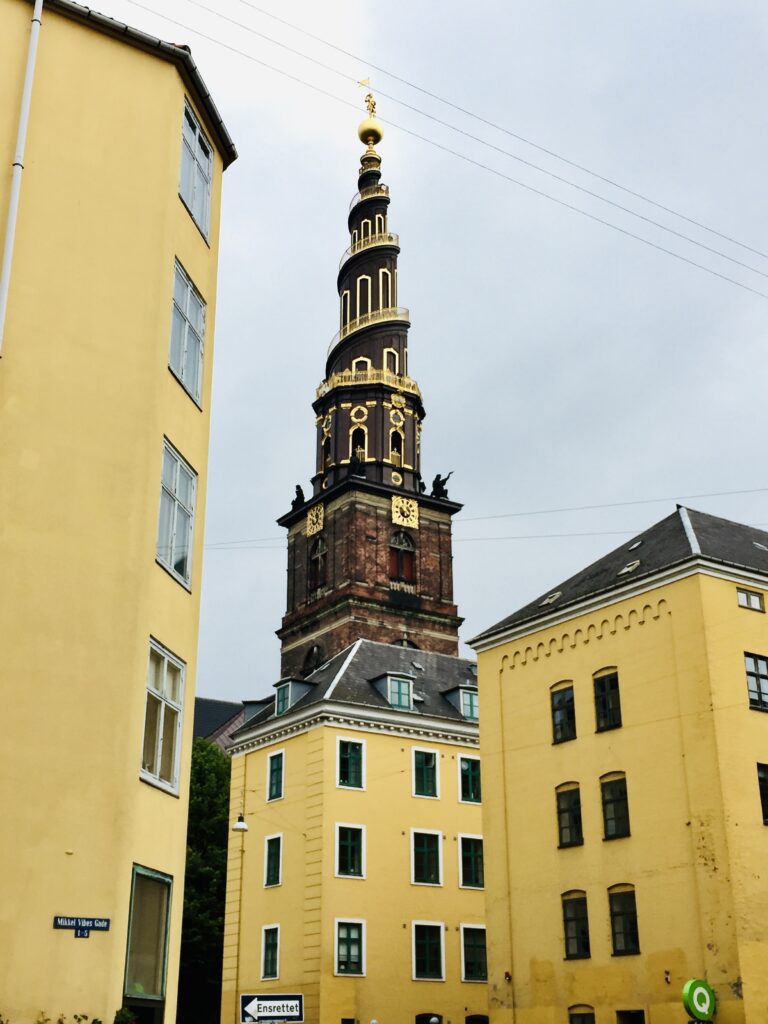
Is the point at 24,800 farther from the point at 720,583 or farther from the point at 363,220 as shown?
the point at 363,220

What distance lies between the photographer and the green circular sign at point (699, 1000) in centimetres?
2502

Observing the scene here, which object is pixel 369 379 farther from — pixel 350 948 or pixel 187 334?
pixel 187 334

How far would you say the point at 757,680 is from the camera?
1163 inches

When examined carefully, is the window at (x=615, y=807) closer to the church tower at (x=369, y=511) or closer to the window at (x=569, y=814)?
the window at (x=569, y=814)

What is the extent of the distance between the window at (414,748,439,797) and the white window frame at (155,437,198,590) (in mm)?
26601

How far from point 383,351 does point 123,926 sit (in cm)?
6782

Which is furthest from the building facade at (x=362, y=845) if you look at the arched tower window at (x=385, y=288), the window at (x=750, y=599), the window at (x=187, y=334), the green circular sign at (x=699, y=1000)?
the arched tower window at (x=385, y=288)

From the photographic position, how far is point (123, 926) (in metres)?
13.1

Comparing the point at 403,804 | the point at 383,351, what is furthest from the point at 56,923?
the point at 383,351

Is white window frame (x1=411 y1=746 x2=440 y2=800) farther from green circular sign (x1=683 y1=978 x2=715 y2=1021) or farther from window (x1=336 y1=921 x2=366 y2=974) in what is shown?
green circular sign (x1=683 y1=978 x2=715 y2=1021)

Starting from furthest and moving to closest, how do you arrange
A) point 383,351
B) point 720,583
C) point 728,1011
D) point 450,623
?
point 383,351, point 450,623, point 720,583, point 728,1011

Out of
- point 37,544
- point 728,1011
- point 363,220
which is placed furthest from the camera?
point 363,220

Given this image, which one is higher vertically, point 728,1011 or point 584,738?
point 584,738

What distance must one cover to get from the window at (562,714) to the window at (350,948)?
1029 cm
